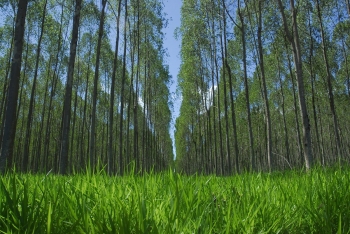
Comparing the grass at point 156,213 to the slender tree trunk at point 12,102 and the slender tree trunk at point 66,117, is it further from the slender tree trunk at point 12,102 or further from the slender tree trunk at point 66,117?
the slender tree trunk at point 66,117

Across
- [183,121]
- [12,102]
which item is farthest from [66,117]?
[183,121]

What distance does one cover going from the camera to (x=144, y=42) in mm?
23469

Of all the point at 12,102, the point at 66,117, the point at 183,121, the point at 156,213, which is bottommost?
the point at 156,213

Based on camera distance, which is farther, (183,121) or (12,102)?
(183,121)

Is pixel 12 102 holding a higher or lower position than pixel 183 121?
lower

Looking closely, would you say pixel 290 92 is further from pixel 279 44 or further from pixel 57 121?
pixel 57 121

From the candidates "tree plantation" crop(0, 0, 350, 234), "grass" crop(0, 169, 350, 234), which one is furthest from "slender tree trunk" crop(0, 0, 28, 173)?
"grass" crop(0, 169, 350, 234)

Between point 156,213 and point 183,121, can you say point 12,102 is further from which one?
point 183,121

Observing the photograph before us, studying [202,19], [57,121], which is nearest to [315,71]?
[202,19]

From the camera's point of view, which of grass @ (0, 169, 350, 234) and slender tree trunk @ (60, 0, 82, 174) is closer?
grass @ (0, 169, 350, 234)

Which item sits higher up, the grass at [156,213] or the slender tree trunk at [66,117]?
the slender tree trunk at [66,117]

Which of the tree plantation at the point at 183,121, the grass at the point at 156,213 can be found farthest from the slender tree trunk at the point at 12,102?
the grass at the point at 156,213

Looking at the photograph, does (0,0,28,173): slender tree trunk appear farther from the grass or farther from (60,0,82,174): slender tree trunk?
the grass

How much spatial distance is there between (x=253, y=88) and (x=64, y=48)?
63.0 feet
